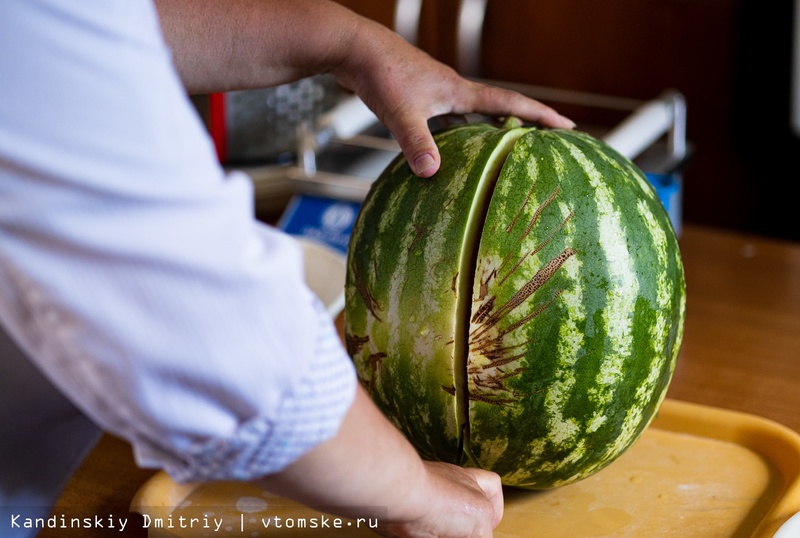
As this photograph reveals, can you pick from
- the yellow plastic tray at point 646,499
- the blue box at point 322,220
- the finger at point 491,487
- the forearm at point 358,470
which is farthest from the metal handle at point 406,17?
the forearm at point 358,470

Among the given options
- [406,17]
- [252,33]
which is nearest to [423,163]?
[252,33]

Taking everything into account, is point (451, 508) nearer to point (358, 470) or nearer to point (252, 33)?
point (358, 470)

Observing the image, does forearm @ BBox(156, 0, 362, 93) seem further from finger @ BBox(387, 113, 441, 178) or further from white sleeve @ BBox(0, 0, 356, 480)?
white sleeve @ BBox(0, 0, 356, 480)

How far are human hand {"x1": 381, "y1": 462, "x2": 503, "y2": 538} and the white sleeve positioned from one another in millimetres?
220

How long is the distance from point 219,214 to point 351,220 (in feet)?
4.06

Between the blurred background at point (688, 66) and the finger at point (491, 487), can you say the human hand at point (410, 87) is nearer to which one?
the finger at point (491, 487)

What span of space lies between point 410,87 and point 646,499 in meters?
0.59

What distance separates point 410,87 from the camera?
1136 mm

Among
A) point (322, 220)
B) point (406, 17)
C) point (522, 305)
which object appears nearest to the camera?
point (522, 305)

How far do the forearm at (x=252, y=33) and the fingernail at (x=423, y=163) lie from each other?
25 cm

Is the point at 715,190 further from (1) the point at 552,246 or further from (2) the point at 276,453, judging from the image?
(2) the point at 276,453

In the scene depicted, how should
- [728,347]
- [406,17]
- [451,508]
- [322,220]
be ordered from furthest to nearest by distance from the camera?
[406,17] < [322,220] < [728,347] < [451,508]

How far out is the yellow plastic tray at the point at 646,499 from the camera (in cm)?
101

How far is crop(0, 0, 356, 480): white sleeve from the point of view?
53 cm
